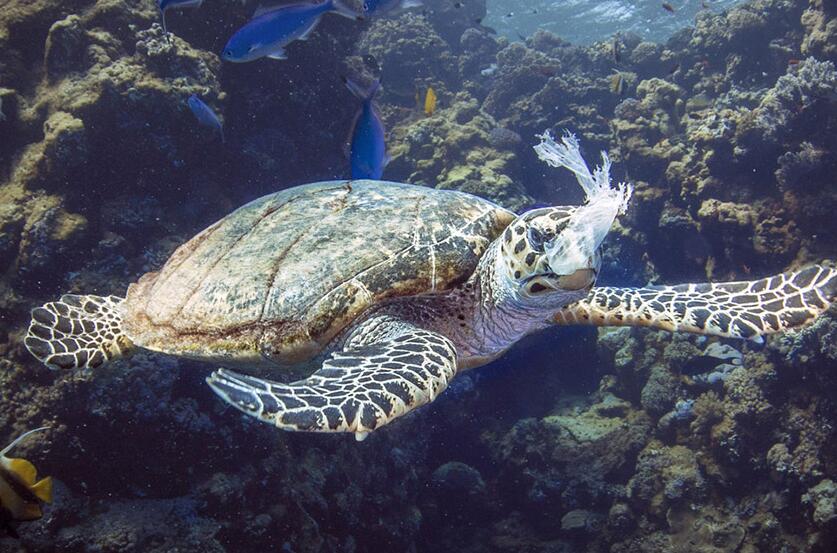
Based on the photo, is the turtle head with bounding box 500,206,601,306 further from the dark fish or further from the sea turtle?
the dark fish

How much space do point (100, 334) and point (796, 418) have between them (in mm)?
8001

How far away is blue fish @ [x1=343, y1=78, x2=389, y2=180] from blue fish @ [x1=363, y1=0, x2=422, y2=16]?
1759 mm

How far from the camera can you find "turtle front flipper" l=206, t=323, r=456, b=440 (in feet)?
6.86

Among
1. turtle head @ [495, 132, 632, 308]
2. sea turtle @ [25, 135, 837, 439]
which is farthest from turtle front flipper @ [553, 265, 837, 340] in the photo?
turtle head @ [495, 132, 632, 308]

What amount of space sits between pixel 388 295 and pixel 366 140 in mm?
2732

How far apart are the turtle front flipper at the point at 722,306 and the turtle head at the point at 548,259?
1.02m

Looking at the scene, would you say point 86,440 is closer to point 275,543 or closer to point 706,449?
point 275,543

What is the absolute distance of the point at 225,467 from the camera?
192 inches

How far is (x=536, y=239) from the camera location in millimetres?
2828

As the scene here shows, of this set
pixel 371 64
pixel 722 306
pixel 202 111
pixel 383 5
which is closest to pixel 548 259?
pixel 722 306

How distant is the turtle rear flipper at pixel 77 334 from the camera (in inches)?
143

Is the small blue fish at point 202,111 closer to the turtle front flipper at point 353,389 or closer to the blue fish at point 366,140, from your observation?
the blue fish at point 366,140

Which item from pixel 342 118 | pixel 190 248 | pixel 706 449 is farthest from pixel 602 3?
pixel 190 248

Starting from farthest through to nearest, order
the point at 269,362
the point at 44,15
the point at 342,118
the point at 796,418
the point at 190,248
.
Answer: the point at 342,118 < the point at 44,15 < the point at 796,418 < the point at 190,248 < the point at 269,362
